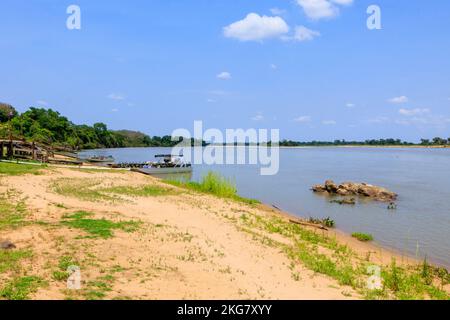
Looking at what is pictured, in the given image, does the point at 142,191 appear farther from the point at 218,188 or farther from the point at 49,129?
the point at 49,129

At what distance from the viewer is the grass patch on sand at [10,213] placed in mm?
13172

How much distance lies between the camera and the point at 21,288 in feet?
27.1

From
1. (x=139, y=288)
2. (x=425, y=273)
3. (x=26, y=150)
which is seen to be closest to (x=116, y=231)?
(x=139, y=288)

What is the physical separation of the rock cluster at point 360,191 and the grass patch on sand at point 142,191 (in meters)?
18.7

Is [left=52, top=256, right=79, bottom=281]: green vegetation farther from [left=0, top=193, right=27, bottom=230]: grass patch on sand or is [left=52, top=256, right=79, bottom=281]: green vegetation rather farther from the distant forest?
the distant forest

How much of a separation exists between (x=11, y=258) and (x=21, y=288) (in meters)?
2.23

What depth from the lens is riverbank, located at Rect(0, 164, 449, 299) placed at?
902cm

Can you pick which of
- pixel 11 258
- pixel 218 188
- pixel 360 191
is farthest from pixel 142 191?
pixel 360 191

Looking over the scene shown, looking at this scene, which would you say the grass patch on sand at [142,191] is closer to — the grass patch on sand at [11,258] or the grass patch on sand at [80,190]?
the grass patch on sand at [80,190]

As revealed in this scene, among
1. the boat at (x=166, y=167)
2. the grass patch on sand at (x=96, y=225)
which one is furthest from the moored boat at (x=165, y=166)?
the grass patch on sand at (x=96, y=225)

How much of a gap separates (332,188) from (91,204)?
27.2 meters

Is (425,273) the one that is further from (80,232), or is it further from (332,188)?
(332,188)

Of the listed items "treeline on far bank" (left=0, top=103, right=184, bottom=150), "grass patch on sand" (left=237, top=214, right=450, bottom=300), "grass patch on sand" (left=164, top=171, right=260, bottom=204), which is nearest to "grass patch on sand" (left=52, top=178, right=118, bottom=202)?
"grass patch on sand" (left=237, top=214, right=450, bottom=300)

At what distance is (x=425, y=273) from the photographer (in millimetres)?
13281
